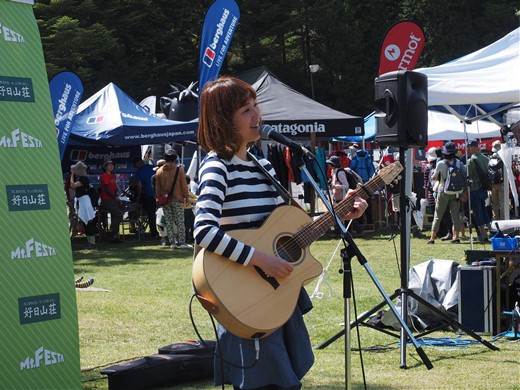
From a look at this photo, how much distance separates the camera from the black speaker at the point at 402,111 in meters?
6.52

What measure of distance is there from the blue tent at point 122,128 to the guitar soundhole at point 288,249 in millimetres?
13995

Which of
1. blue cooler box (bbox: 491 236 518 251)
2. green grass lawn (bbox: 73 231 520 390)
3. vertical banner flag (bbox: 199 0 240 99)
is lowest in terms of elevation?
A: green grass lawn (bbox: 73 231 520 390)

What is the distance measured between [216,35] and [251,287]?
8673mm

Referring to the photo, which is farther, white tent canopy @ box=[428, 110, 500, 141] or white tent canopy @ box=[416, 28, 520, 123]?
white tent canopy @ box=[428, 110, 500, 141]

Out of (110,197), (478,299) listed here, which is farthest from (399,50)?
(110,197)

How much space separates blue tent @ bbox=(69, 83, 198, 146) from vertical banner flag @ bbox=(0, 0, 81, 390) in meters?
12.7

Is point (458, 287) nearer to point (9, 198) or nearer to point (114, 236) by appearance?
point (9, 198)

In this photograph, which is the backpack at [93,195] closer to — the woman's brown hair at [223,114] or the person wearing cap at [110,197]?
the person wearing cap at [110,197]

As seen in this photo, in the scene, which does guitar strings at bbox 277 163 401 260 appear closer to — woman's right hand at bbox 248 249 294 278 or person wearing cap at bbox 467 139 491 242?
woman's right hand at bbox 248 249 294 278

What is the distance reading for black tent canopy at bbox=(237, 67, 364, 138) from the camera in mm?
17766

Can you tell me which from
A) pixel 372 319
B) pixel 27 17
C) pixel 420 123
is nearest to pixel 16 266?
pixel 27 17

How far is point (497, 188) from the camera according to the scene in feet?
57.8

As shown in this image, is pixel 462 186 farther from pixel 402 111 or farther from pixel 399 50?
pixel 402 111

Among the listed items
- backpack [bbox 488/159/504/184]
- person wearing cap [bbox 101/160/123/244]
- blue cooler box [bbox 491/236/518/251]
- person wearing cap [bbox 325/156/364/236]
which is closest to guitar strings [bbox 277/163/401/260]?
blue cooler box [bbox 491/236/518/251]
